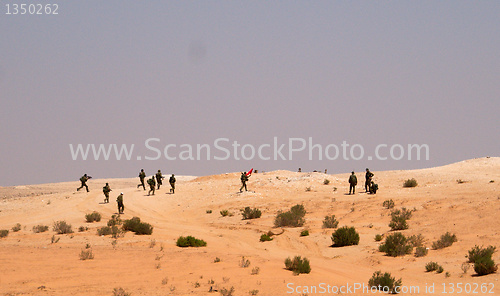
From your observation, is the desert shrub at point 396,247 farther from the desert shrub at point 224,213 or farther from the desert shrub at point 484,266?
the desert shrub at point 224,213

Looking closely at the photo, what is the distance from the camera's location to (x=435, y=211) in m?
23.5

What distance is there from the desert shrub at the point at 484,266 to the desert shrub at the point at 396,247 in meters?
3.66

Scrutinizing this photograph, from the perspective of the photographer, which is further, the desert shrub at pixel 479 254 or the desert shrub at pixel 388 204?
the desert shrub at pixel 388 204

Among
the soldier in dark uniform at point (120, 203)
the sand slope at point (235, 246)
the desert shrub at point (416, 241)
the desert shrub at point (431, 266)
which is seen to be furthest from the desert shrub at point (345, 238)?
the soldier in dark uniform at point (120, 203)

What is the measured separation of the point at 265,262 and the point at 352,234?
17.6ft

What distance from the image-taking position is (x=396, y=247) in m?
16.5

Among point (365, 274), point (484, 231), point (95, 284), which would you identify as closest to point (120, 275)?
point (95, 284)

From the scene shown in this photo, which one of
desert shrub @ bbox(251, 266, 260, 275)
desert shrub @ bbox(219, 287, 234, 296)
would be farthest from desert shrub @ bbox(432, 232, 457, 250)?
desert shrub @ bbox(219, 287, 234, 296)

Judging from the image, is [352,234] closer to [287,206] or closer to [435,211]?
A: [435,211]

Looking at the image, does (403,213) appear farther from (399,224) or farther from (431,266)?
(431,266)

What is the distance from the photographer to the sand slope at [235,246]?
491 inches

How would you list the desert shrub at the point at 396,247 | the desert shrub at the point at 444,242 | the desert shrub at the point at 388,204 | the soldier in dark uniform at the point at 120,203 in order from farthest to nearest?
1. the soldier in dark uniform at the point at 120,203
2. the desert shrub at the point at 388,204
3. the desert shrub at the point at 444,242
4. the desert shrub at the point at 396,247

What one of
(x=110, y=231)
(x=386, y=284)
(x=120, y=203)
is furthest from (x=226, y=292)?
(x=120, y=203)

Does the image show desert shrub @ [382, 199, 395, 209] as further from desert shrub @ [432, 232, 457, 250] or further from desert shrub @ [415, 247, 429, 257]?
desert shrub @ [415, 247, 429, 257]
